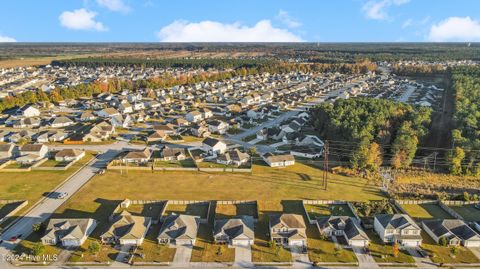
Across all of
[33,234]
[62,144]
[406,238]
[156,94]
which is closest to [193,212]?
[33,234]

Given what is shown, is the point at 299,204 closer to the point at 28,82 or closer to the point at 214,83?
the point at 214,83

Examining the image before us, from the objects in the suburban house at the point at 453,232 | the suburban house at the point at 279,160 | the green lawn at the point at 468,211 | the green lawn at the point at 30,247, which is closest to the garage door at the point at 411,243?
the suburban house at the point at 453,232

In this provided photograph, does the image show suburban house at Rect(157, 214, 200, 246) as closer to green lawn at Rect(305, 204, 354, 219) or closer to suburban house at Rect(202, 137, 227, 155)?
green lawn at Rect(305, 204, 354, 219)

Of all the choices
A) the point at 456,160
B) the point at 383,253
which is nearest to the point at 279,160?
the point at 383,253

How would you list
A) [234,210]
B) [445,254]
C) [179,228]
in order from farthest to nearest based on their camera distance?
[234,210] → [179,228] → [445,254]

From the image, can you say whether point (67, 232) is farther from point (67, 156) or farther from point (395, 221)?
point (395, 221)
